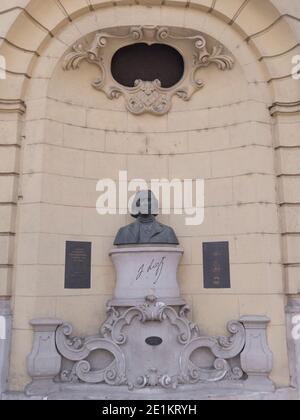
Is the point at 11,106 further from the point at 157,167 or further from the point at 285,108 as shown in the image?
the point at 285,108

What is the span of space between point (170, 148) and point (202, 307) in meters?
3.43

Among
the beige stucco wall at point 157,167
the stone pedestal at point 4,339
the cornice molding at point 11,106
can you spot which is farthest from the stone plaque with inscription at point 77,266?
the cornice molding at point 11,106

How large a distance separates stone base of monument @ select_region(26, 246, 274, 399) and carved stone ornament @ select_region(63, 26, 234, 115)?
3.49 metres

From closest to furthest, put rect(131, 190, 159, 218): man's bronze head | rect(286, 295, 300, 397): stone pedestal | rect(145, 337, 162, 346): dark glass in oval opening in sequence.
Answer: rect(286, 295, 300, 397): stone pedestal → rect(145, 337, 162, 346): dark glass in oval opening → rect(131, 190, 159, 218): man's bronze head

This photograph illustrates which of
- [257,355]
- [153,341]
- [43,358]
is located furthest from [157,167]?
[43,358]

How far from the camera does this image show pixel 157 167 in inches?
323

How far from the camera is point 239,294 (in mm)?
7230

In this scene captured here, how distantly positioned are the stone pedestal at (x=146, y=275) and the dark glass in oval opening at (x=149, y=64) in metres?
3.96

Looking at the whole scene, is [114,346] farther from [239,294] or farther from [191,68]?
[191,68]

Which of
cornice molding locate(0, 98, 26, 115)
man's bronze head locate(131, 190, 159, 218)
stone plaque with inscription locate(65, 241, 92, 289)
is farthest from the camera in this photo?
cornice molding locate(0, 98, 26, 115)

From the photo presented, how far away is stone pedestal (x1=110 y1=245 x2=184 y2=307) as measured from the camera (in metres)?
6.84

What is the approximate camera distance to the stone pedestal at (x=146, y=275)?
6840mm
